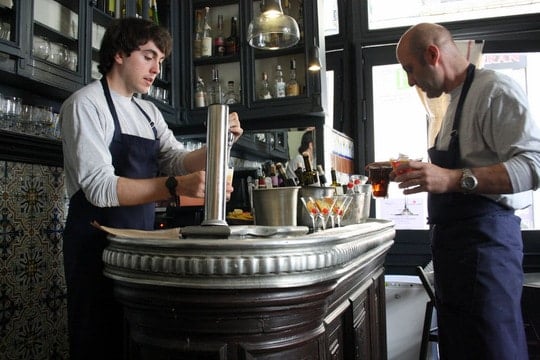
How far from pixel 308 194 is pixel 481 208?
2.06ft

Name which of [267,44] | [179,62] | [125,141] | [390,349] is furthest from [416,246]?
[125,141]

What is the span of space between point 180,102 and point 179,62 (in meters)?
0.32

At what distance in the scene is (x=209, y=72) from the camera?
145 inches

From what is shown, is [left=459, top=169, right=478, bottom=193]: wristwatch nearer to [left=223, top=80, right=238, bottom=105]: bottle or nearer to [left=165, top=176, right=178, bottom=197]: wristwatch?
[left=165, top=176, right=178, bottom=197]: wristwatch

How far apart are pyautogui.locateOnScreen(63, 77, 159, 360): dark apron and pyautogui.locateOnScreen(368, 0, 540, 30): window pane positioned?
132 inches

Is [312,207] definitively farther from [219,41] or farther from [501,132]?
[219,41]

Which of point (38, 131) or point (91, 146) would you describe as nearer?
point (91, 146)

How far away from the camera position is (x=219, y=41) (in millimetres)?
3592

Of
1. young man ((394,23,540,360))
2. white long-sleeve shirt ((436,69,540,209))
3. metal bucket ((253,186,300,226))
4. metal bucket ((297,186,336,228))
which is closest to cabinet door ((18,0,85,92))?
metal bucket ((253,186,300,226))

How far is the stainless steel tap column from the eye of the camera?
106 centimetres

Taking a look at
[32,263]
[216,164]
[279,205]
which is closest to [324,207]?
[279,205]

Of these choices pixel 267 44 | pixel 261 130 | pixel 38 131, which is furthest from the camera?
pixel 261 130

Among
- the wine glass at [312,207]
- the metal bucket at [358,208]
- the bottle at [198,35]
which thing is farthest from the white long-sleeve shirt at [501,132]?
the bottle at [198,35]

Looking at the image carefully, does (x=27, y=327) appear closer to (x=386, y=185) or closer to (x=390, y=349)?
(x=386, y=185)
